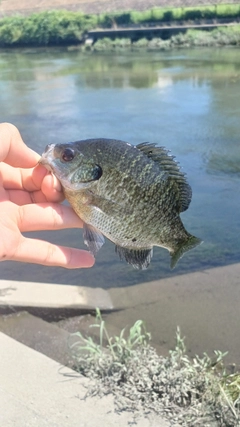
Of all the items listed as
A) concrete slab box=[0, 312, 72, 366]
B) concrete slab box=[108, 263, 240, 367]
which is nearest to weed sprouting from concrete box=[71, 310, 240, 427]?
concrete slab box=[0, 312, 72, 366]

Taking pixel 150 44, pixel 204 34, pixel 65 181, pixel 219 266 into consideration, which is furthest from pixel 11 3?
pixel 65 181

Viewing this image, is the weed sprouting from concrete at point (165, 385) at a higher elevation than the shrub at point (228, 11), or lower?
lower

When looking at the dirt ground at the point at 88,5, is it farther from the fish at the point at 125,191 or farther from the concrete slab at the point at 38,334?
the fish at the point at 125,191

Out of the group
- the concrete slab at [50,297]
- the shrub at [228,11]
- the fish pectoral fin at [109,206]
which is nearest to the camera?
the fish pectoral fin at [109,206]

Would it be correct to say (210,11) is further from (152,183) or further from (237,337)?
(152,183)

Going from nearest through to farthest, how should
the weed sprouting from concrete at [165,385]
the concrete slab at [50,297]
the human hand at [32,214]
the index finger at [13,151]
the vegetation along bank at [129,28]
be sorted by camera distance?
the human hand at [32,214] → the index finger at [13,151] → the weed sprouting from concrete at [165,385] → the concrete slab at [50,297] → the vegetation along bank at [129,28]

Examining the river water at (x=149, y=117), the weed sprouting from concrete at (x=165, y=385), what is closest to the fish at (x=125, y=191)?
the weed sprouting from concrete at (x=165, y=385)

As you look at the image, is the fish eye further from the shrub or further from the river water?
the shrub

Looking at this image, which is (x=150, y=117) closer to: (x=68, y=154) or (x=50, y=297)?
(x=50, y=297)

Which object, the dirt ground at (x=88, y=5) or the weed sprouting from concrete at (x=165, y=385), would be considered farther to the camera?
the dirt ground at (x=88, y=5)
